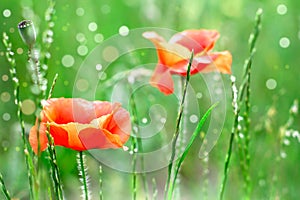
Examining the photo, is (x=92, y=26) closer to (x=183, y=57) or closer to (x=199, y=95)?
(x=199, y=95)

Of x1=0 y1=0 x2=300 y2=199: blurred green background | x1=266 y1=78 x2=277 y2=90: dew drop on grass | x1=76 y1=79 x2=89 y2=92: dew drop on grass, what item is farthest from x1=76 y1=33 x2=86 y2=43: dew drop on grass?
x1=266 y1=78 x2=277 y2=90: dew drop on grass

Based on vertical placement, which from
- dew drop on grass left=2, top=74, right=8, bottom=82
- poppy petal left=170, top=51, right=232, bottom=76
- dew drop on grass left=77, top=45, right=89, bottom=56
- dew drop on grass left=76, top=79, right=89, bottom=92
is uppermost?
poppy petal left=170, top=51, right=232, bottom=76

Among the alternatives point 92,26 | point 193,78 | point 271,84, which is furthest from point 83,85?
point 271,84

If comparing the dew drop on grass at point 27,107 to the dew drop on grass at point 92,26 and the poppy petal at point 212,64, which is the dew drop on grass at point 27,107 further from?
the poppy petal at point 212,64

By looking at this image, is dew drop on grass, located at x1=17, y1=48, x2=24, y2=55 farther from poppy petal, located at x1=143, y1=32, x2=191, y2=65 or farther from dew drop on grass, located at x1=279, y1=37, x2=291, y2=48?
poppy petal, located at x1=143, y1=32, x2=191, y2=65

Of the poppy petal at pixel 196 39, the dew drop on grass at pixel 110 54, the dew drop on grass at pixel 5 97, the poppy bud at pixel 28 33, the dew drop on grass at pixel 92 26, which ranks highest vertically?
the poppy bud at pixel 28 33

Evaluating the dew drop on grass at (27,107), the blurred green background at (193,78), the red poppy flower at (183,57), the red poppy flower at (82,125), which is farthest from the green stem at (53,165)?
the dew drop on grass at (27,107)

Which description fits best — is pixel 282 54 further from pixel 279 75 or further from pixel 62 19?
pixel 62 19
